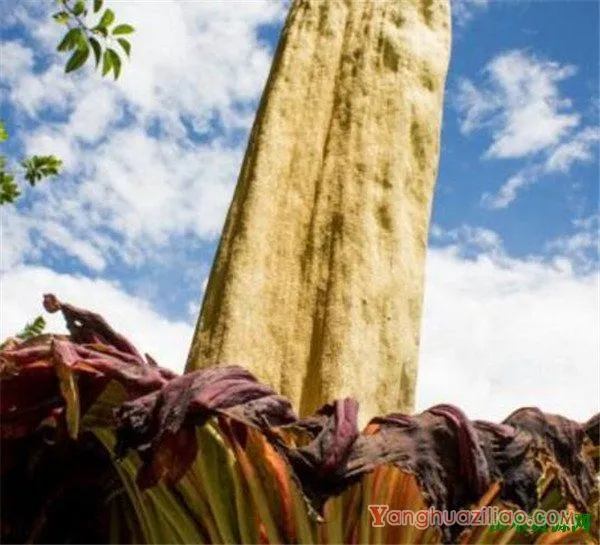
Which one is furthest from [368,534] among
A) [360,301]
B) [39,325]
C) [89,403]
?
[39,325]

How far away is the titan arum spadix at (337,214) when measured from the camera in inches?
96.7

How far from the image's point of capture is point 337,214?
269 centimetres

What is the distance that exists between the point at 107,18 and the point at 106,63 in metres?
0.15

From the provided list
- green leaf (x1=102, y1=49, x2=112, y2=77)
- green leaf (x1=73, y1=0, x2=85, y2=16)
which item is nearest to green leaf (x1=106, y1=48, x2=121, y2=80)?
green leaf (x1=102, y1=49, x2=112, y2=77)

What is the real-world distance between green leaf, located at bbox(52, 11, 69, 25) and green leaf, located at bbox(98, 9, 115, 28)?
15 cm

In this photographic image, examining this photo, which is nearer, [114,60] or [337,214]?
[337,214]

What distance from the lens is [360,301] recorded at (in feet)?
8.18

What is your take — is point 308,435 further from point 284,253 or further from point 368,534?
point 284,253

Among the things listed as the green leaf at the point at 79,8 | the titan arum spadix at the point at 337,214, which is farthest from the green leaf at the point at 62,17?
the titan arum spadix at the point at 337,214

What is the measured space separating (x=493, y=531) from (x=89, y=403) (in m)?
0.93

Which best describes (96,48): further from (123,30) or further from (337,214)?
(337,214)

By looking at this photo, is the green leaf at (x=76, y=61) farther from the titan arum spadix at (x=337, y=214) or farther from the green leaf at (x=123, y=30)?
the titan arum spadix at (x=337, y=214)

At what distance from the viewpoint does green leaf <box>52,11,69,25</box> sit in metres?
2.97

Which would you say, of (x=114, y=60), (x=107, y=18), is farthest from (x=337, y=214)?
(x=107, y=18)
